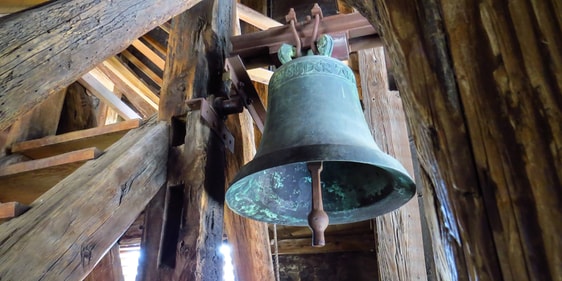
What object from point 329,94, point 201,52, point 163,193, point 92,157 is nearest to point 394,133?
point 329,94

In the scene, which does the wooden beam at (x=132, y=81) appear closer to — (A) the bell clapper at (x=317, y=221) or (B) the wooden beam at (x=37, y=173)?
(B) the wooden beam at (x=37, y=173)

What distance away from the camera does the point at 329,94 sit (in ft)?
3.67

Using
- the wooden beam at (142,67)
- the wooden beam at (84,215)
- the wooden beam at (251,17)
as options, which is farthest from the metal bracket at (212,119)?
the wooden beam at (142,67)

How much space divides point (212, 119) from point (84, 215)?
51 centimetres

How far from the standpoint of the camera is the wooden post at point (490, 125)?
1.44 feet

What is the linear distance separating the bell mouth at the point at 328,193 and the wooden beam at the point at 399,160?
514 mm

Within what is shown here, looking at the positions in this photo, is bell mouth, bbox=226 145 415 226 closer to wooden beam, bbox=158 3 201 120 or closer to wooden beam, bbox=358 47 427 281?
wooden beam, bbox=158 3 201 120

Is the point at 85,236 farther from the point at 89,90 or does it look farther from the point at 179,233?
the point at 89,90

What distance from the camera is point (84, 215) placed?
0.86 metres

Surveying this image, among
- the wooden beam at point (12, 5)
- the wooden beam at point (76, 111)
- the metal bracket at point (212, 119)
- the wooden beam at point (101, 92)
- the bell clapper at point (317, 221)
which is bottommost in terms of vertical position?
the bell clapper at point (317, 221)

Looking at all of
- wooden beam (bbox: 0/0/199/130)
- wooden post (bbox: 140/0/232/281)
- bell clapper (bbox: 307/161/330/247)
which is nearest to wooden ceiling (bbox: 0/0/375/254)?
wooden beam (bbox: 0/0/199/130)

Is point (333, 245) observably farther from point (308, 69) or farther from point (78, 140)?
point (308, 69)

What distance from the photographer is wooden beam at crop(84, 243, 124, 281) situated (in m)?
1.50

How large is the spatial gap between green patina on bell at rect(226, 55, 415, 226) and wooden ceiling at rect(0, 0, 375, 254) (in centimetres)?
47
